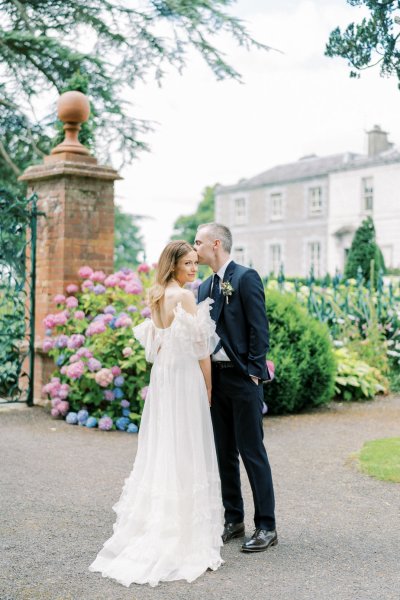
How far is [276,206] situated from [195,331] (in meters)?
35.7

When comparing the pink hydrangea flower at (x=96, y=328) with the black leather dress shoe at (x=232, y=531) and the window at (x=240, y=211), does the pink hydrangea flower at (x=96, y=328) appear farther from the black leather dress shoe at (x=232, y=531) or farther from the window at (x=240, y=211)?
the window at (x=240, y=211)

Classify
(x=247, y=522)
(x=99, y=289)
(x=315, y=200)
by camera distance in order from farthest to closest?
→ (x=315, y=200) → (x=99, y=289) → (x=247, y=522)

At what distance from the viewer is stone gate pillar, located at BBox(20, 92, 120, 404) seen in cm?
883

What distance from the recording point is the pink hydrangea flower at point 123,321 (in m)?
7.96

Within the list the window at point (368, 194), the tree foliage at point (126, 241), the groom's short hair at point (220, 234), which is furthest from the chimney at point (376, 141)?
the groom's short hair at point (220, 234)

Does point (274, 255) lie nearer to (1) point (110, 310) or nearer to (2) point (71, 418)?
(1) point (110, 310)

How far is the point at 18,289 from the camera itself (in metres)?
9.09

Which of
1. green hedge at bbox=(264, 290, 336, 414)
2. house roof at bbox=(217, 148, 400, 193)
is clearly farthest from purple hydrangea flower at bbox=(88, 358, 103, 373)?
house roof at bbox=(217, 148, 400, 193)

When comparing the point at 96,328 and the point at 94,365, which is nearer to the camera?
the point at 94,365

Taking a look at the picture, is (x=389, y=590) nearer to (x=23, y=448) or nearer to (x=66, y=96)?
(x=23, y=448)

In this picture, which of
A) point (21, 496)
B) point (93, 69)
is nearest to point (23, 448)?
point (21, 496)

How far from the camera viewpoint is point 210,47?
1287 centimetres

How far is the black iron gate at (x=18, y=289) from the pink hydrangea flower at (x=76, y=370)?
1.23 m

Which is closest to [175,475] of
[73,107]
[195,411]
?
[195,411]
